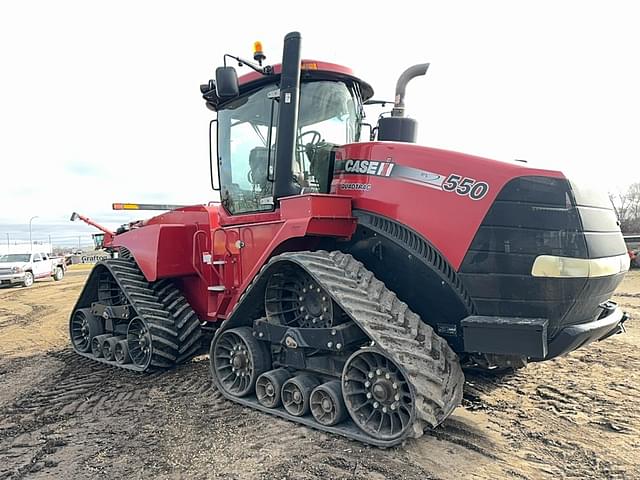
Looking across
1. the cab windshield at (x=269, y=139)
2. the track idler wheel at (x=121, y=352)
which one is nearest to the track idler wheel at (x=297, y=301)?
the cab windshield at (x=269, y=139)

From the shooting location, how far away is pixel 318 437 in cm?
386

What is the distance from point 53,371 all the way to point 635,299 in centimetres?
1156

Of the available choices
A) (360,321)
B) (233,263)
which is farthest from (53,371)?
(360,321)

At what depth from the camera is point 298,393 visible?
13.8 feet

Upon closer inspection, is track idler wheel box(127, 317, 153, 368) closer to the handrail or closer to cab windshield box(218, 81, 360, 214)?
the handrail

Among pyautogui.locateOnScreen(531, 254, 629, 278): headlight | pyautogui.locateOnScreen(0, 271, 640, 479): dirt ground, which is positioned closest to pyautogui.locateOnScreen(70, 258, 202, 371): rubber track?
pyautogui.locateOnScreen(0, 271, 640, 479): dirt ground

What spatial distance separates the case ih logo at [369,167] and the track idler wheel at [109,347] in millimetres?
3929

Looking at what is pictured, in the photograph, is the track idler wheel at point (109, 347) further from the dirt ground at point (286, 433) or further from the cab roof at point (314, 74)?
the cab roof at point (314, 74)

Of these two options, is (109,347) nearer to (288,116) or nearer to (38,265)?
(288,116)

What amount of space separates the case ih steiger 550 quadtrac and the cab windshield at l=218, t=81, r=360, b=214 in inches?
0.7

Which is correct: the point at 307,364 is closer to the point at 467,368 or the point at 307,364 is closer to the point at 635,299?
the point at 467,368

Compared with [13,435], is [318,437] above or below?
Answer: above

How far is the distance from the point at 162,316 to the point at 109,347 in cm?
106

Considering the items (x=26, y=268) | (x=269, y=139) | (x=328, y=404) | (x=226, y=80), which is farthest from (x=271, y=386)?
(x=26, y=268)
